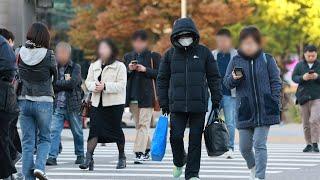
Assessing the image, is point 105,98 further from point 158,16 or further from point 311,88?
point 158,16

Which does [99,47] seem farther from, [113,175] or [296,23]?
[296,23]

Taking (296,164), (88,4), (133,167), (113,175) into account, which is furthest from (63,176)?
(88,4)

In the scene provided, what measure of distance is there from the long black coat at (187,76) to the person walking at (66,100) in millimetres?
A: 3054

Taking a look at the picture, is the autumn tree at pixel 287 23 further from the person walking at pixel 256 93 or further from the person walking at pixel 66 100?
the person walking at pixel 256 93

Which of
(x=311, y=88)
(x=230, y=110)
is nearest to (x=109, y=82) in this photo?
(x=230, y=110)

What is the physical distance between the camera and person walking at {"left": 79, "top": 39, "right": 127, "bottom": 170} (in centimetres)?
1241

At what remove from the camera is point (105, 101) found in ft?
40.8

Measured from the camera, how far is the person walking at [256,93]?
32.7 feet

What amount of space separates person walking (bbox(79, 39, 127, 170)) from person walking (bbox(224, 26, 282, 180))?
8.74 feet

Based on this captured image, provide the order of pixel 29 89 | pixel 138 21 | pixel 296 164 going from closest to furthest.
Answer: pixel 29 89 → pixel 296 164 → pixel 138 21

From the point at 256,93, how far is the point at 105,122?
10.3ft

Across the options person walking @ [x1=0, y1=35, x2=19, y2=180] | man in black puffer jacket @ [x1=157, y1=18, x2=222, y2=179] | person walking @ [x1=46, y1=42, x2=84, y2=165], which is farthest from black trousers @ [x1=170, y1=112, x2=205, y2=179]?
person walking @ [x1=46, y1=42, x2=84, y2=165]

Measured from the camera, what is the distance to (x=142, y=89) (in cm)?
1399

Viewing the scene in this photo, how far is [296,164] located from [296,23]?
32.5 m
